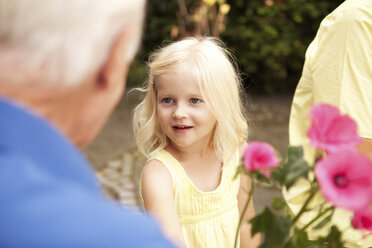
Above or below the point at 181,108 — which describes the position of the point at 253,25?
above

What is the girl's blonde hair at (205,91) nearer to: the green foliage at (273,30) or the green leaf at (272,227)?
the green leaf at (272,227)

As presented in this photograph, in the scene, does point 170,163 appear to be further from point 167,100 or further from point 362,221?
point 362,221

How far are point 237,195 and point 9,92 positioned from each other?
1.40 meters

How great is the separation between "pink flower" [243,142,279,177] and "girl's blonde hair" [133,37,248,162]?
3.39 ft

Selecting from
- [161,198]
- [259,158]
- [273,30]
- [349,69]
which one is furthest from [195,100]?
[273,30]

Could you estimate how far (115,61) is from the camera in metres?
0.82

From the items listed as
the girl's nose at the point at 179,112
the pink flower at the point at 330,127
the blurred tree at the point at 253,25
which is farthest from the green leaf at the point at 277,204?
the blurred tree at the point at 253,25

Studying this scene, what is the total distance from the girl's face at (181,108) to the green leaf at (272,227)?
3.16 feet

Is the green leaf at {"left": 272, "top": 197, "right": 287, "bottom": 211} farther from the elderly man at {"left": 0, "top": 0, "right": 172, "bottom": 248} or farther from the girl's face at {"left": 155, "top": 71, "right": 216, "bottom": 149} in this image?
the girl's face at {"left": 155, "top": 71, "right": 216, "bottom": 149}

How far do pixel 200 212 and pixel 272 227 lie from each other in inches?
41.2

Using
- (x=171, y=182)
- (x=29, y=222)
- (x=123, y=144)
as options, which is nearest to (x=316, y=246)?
(x=29, y=222)

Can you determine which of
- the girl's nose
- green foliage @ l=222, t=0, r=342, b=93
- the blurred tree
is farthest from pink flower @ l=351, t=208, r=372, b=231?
green foliage @ l=222, t=0, r=342, b=93

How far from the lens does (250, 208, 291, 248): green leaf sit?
80 centimetres

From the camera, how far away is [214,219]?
186 cm
